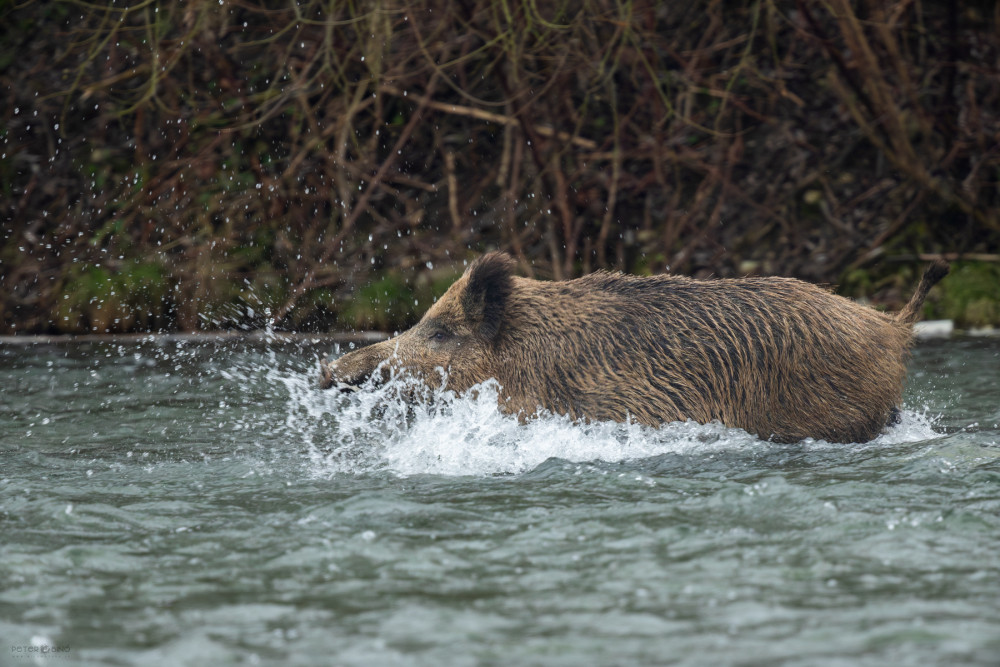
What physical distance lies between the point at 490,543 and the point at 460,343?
2.14 m

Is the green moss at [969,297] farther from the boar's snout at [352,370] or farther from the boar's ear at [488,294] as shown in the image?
the boar's snout at [352,370]

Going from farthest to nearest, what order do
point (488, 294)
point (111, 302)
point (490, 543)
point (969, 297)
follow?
point (111, 302), point (969, 297), point (488, 294), point (490, 543)

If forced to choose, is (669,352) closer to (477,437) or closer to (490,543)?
(477,437)

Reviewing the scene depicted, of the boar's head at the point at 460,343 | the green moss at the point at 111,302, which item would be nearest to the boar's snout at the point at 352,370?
the boar's head at the point at 460,343

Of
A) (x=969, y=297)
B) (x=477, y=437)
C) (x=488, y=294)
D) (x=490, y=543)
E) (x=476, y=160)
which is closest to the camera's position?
(x=490, y=543)

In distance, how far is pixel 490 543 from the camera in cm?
412

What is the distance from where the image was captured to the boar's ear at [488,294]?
6.02m

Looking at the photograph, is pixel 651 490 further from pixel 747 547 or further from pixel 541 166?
pixel 541 166

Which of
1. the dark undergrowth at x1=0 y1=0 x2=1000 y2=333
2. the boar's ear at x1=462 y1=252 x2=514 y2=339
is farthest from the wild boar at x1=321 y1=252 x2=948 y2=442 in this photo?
the dark undergrowth at x1=0 y1=0 x2=1000 y2=333

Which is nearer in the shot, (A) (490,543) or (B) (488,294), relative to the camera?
(A) (490,543)

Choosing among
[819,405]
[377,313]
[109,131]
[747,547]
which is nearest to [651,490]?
[747,547]

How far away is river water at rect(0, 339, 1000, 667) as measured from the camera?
3209 mm

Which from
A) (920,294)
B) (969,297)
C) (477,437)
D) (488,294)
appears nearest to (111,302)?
(488,294)

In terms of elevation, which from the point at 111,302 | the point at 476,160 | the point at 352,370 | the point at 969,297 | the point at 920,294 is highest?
the point at 476,160
